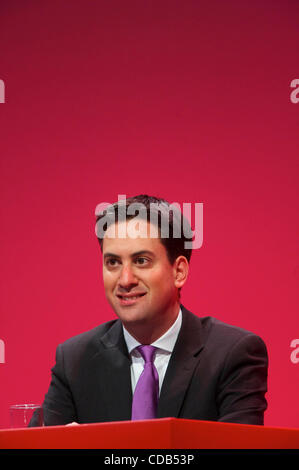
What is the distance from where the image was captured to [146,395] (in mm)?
1808

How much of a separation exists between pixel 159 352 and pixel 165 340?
3 centimetres

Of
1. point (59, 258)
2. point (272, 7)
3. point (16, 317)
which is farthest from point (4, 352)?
point (272, 7)

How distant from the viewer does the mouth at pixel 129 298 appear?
5.91 ft

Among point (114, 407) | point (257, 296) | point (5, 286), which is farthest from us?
point (5, 286)

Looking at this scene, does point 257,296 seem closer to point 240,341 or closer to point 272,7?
point 240,341

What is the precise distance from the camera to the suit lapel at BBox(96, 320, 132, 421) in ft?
6.04

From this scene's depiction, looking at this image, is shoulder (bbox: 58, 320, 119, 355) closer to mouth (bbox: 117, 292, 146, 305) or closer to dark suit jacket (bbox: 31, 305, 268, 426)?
dark suit jacket (bbox: 31, 305, 268, 426)

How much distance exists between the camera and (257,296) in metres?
2.65

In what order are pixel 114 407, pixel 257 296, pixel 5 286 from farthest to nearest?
1. pixel 5 286
2. pixel 257 296
3. pixel 114 407

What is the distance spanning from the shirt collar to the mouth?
0.16m

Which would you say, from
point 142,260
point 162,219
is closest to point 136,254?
point 142,260

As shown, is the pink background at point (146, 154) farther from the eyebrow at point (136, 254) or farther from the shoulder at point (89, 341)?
the eyebrow at point (136, 254)

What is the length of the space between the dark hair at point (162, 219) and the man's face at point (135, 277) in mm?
29

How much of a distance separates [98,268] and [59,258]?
0.53 feet
